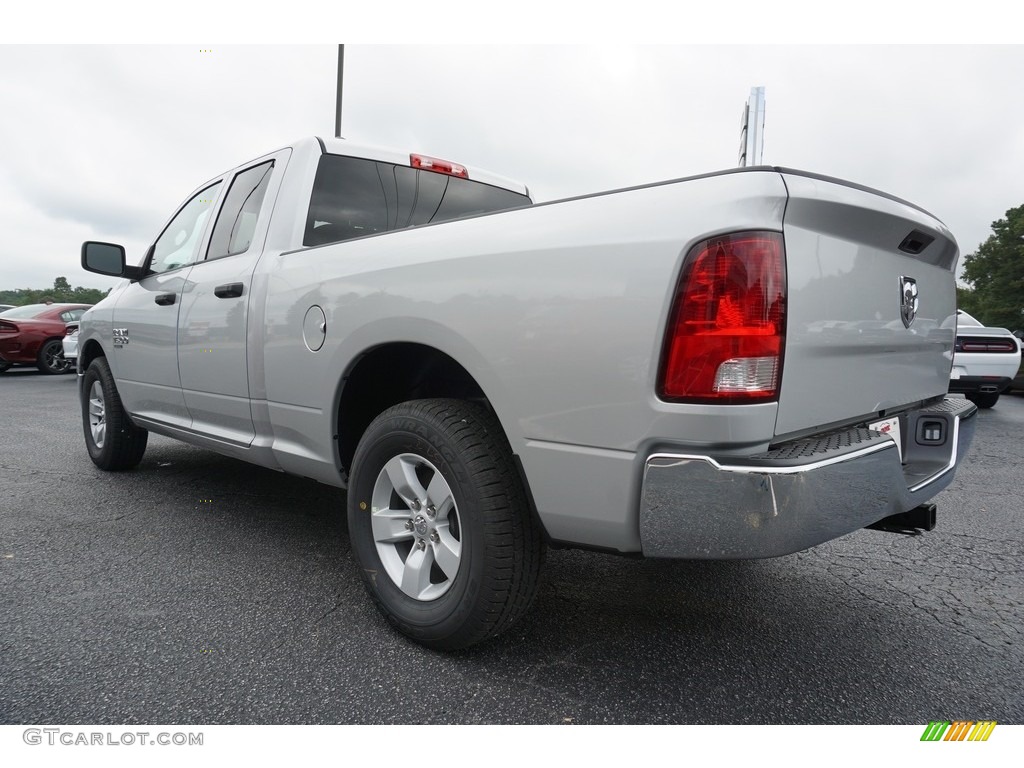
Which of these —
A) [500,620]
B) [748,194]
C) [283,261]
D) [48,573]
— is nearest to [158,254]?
[283,261]

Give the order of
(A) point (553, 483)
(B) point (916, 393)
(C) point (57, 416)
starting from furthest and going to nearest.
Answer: (C) point (57, 416) → (B) point (916, 393) → (A) point (553, 483)

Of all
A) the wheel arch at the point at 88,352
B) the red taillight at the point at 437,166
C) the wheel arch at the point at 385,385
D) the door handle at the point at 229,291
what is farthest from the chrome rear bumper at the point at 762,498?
the wheel arch at the point at 88,352

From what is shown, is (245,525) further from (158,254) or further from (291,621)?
(158,254)

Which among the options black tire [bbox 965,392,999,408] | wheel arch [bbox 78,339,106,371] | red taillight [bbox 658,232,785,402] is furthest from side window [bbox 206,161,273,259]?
black tire [bbox 965,392,999,408]

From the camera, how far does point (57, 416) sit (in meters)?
7.73

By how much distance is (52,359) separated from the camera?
13.5 m

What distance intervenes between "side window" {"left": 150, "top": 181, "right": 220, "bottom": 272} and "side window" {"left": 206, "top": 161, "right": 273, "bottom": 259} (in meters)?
0.21

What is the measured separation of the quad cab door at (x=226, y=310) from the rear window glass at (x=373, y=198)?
24cm

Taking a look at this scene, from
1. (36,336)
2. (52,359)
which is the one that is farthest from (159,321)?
(52,359)

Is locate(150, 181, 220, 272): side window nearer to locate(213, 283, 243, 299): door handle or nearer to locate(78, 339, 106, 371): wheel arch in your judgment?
locate(213, 283, 243, 299): door handle

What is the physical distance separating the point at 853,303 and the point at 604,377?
0.76m

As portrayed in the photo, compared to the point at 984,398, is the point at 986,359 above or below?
above

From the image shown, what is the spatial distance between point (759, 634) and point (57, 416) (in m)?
8.11

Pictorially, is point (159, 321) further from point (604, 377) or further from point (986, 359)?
point (986, 359)
